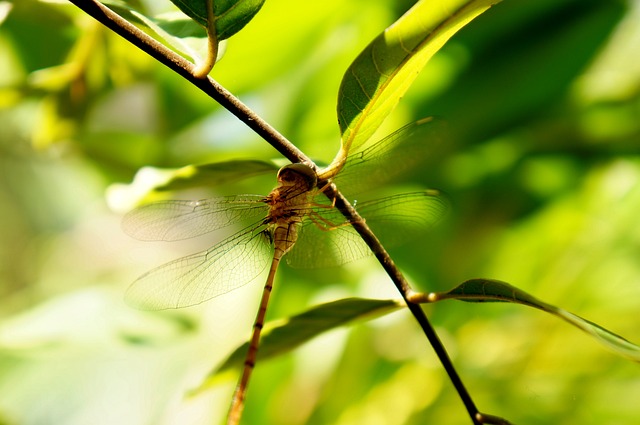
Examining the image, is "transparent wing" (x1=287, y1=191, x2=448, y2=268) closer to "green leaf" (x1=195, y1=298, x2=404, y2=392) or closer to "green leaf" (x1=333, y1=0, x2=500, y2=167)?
"green leaf" (x1=195, y1=298, x2=404, y2=392)

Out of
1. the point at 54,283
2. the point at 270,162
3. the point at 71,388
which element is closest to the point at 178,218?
the point at 270,162

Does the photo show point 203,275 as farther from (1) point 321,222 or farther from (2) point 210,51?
(2) point 210,51

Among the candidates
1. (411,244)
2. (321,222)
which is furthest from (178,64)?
(411,244)

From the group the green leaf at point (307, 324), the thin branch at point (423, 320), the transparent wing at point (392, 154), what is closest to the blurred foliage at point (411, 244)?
the transparent wing at point (392, 154)

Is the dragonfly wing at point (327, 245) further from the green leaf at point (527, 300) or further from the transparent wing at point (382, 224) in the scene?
the green leaf at point (527, 300)

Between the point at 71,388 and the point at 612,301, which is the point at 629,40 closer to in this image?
the point at 612,301

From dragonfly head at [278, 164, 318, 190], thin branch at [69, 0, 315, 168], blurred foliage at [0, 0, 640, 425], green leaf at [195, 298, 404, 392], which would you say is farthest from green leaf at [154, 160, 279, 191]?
blurred foliage at [0, 0, 640, 425]
